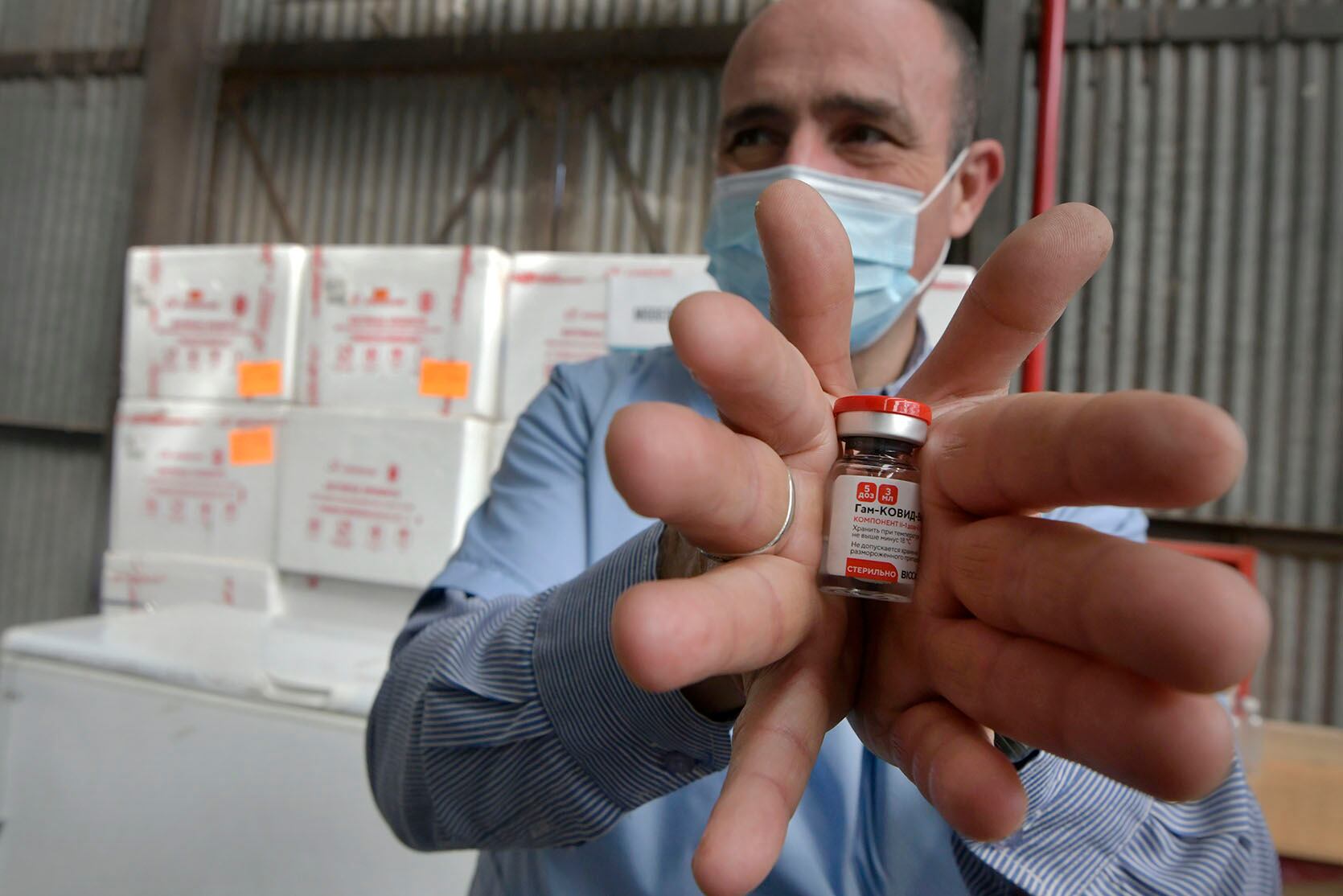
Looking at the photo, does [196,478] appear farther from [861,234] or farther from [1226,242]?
[1226,242]

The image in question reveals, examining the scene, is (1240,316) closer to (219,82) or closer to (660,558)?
(660,558)

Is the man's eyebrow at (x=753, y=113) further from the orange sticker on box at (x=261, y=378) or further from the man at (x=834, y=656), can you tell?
the orange sticker on box at (x=261, y=378)

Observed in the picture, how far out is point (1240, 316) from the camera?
2537mm

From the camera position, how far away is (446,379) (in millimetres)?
2193

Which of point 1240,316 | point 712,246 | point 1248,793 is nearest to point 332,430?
point 712,246

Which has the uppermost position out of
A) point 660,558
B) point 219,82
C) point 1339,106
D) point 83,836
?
point 219,82

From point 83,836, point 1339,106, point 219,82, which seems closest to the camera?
point 83,836

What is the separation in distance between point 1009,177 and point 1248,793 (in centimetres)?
221

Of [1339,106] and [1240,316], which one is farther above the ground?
[1339,106]

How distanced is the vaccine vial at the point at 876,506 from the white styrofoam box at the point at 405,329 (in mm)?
1833

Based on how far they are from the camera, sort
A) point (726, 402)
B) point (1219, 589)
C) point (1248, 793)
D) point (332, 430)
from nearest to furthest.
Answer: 1. point (1219, 589)
2. point (726, 402)
3. point (1248, 793)
4. point (332, 430)

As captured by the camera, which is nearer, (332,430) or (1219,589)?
(1219,589)

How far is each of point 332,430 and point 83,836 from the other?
3.51 feet

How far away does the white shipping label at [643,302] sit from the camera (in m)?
Result: 2.10
